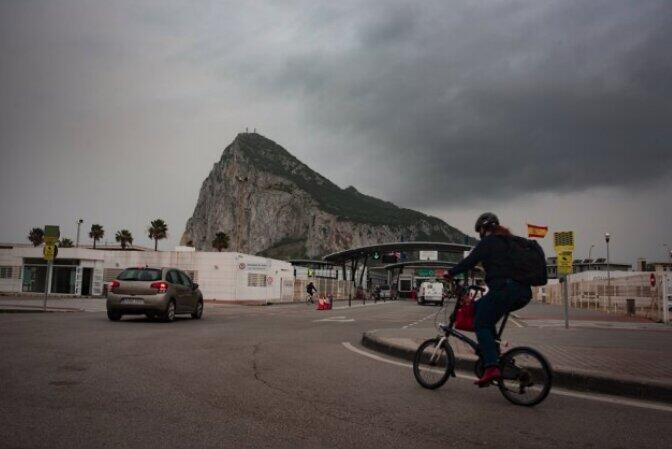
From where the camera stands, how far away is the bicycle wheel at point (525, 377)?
536 cm

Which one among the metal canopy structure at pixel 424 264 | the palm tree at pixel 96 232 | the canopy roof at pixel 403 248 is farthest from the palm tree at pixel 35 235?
the metal canopy structure at pixel 424 264

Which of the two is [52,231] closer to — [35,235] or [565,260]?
[565,260]

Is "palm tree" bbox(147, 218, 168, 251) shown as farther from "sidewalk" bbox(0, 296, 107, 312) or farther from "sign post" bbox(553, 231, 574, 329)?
"sign post" bbox(553, 231, 574, 329)

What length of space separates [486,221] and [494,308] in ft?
2.86

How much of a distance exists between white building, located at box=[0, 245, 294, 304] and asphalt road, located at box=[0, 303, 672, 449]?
36558mm

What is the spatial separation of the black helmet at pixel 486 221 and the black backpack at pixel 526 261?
292mm

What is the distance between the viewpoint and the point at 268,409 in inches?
195

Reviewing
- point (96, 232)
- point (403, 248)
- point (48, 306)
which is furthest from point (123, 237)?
point (48, 306)

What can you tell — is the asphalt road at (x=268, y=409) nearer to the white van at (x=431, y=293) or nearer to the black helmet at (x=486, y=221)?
the black helmet at (x=486, y=221)

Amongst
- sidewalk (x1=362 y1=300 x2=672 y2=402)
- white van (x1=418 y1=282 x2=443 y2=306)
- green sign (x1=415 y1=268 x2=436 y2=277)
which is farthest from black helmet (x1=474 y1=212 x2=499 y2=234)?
green sign (x1=415 y1=268 x2=436 y2=277)

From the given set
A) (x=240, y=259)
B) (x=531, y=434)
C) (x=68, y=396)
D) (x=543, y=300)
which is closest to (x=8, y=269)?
(x=240, y=259)

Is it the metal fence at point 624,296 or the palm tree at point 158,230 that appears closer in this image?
the metal fence at point 624,296

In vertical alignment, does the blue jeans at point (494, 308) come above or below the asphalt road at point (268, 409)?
above

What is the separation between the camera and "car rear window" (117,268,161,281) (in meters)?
15.9
